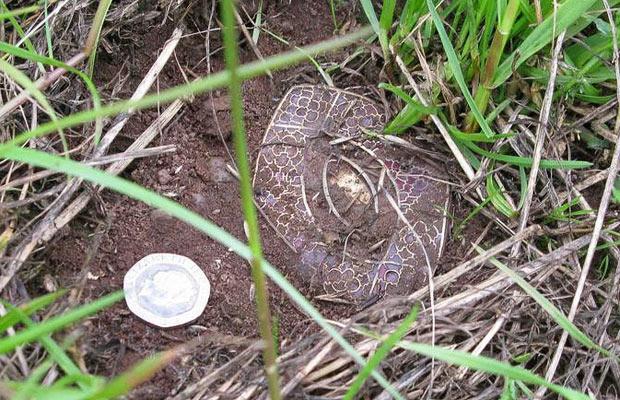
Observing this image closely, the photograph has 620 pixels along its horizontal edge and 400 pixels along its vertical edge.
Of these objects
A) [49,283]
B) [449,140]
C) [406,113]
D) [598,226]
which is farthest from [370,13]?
[49,283]

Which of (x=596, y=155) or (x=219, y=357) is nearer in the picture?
(x=219, y=357)

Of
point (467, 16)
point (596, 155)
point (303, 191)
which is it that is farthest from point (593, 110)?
point (303, 191)

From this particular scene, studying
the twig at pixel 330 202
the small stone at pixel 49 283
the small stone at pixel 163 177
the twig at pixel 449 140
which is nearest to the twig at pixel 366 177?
the twig at pixel 330 202

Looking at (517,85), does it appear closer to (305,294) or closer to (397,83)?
(397,83)

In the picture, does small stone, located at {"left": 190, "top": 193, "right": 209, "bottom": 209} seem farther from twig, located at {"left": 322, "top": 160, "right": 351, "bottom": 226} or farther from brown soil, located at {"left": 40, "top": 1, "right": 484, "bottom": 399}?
twig, located at {"left": 322, "top": 160, "right": 351, "bottom": 226}

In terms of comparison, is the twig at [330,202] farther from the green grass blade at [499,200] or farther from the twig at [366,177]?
the green grass blade at [499,200]

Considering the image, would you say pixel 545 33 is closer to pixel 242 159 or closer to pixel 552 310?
pixel 552 310
